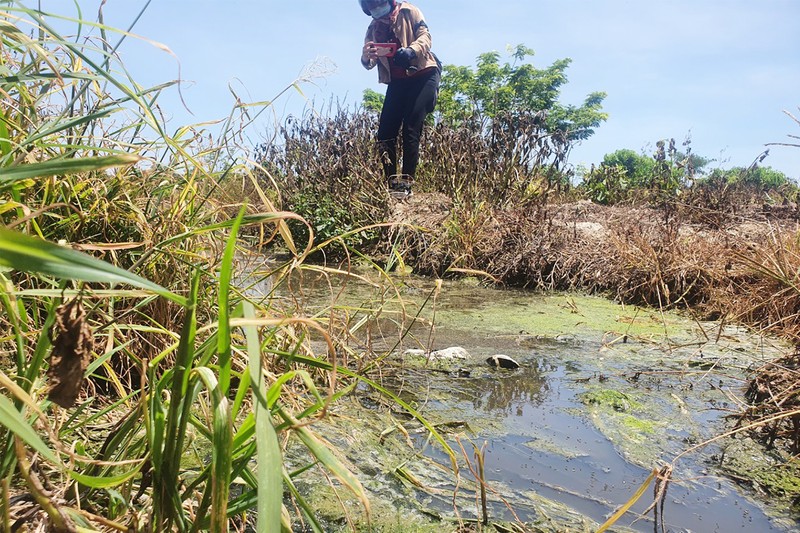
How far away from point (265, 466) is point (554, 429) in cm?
160

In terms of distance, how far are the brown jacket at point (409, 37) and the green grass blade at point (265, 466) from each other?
18.4 ft

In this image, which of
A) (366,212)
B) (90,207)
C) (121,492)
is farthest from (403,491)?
(366,212)

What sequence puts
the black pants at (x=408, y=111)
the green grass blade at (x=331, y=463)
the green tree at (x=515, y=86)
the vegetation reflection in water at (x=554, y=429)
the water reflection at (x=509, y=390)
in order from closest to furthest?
the green grass blade at (x=331, y=463), the vegetation reflection in water at (x=554, y=429), the water reflection at (x=509, y=390), the black pants at (x=408, y=111), the green tree at (x=515, y=86)

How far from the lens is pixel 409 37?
19.7 feet

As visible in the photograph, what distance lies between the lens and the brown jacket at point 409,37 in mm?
5859

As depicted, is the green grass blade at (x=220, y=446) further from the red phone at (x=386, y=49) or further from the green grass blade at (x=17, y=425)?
the red phone at (x=386, y=49)

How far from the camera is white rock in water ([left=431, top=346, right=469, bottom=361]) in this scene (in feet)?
8.75

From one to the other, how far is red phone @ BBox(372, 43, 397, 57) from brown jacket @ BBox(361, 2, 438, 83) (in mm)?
55

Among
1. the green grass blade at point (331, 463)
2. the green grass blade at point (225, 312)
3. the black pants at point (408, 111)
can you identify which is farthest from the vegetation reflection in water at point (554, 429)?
the black pants at point (408, 111)

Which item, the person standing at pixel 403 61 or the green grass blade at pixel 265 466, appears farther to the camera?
the person standing at pixel 403 61

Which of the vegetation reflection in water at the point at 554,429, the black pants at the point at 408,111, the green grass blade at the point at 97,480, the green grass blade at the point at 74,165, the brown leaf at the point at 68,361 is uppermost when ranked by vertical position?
the black pants at the point at 408,111

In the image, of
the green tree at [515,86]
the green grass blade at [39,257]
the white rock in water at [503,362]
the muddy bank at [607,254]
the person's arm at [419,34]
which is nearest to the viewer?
the green grass blade at [39,257]

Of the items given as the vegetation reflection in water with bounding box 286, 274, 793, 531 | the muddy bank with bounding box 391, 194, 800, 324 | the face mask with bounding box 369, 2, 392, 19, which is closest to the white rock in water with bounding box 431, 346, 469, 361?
the vegetation reflection in water with bounding box 286, 274, 793, 531

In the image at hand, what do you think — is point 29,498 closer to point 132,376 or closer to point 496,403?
point 132,376
